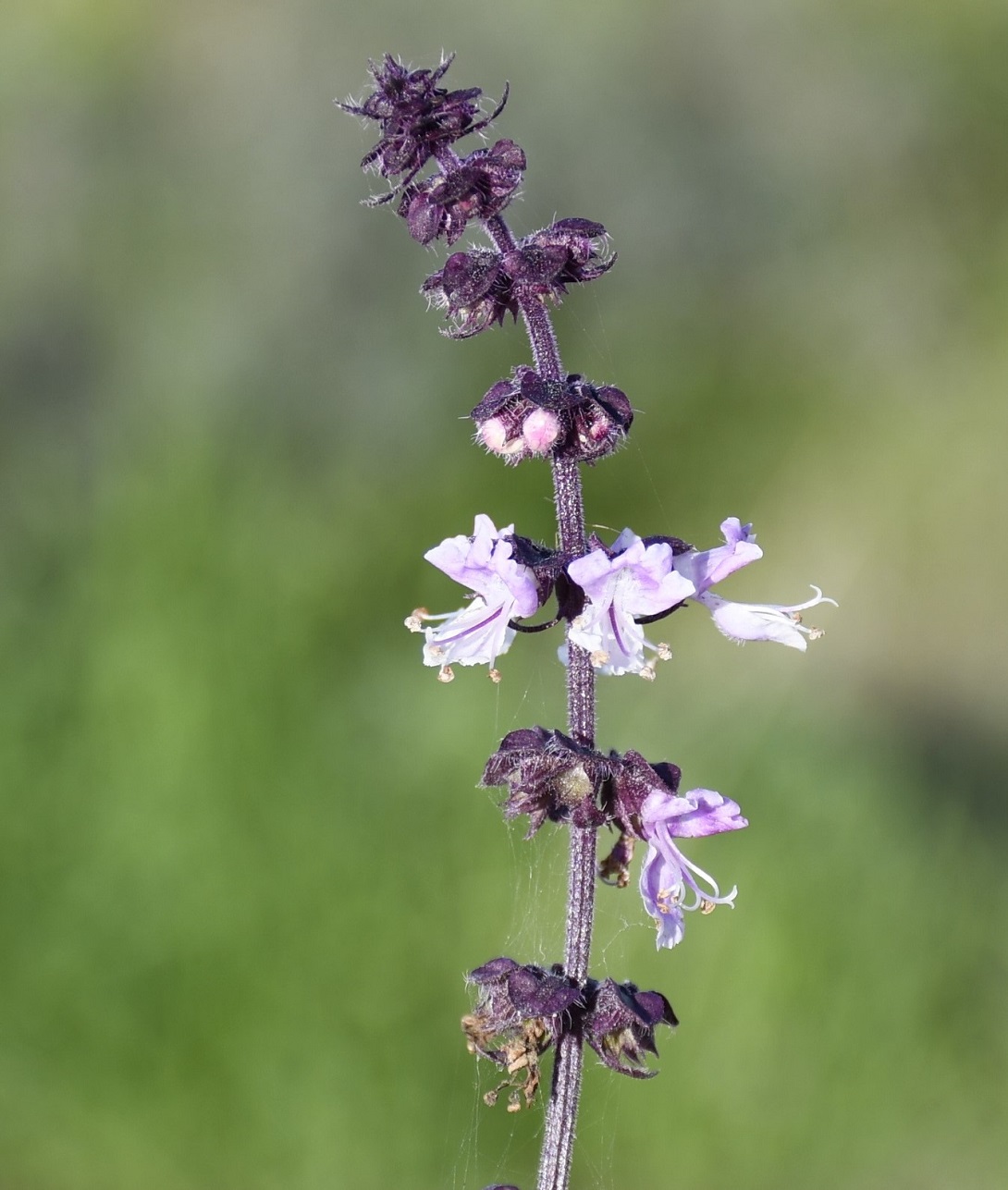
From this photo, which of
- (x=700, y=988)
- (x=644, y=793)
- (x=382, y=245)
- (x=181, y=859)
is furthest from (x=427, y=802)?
(x=382, y=245)

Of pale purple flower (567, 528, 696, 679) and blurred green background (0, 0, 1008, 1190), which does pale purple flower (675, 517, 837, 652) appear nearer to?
pale purple flower (567, 528, 696, 679)

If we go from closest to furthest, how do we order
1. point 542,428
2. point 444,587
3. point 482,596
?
point 542,428 < point 482,596 < point 444,587

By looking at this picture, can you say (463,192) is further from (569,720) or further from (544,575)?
(569,720)

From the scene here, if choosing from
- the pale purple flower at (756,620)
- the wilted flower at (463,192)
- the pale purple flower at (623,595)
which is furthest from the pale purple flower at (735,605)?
the wilted flower at (463,192)

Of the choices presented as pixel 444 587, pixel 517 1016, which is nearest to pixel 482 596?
pixel 517 1016

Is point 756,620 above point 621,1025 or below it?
above

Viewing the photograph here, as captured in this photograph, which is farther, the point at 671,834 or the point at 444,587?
the point at 444,587

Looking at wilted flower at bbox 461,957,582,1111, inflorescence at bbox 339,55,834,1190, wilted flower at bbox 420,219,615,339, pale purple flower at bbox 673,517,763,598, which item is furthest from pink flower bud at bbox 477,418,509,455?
wilted flower at bbox 461,957,582,1111

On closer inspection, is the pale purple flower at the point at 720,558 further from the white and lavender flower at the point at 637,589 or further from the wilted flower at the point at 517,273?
the wilted flower at the point at 517,273
